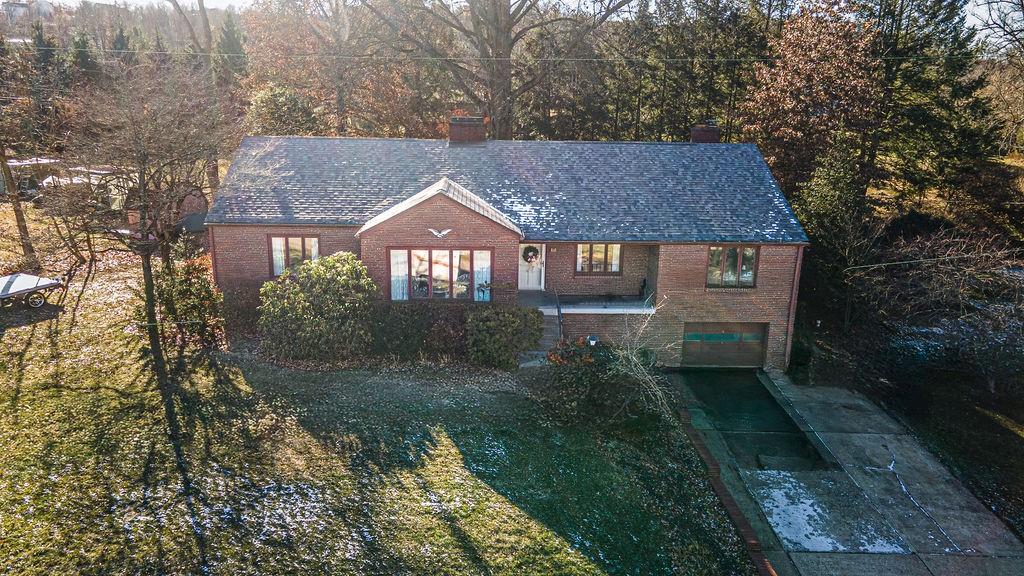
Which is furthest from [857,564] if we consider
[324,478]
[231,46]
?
[231,46]

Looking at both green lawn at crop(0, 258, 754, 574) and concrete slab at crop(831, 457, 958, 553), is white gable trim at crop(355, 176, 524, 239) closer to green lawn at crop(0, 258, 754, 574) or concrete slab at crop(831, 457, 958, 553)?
green lawn at crop(0, 258, 754, 574)

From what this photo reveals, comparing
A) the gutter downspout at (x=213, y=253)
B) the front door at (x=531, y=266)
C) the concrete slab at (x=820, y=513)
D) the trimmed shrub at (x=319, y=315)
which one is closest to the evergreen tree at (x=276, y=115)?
the gutter downspout at (x=213, y=253)

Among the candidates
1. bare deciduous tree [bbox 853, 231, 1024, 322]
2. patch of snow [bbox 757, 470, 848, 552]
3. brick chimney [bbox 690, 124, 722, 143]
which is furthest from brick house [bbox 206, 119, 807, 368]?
patch of snow [bbox 757, 470, 848, 552]

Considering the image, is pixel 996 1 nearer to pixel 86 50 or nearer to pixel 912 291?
pixel 912 291

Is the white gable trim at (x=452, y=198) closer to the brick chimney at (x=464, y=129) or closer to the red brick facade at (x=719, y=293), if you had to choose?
the brick chimney at (x=464, y=129)

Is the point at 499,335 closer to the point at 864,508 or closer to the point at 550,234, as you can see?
the point at 550,234

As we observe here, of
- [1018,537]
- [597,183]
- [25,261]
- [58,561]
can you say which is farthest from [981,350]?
[25,261]
